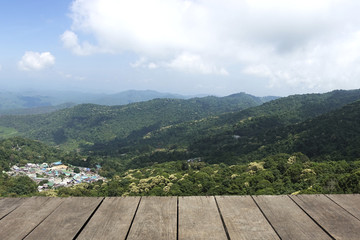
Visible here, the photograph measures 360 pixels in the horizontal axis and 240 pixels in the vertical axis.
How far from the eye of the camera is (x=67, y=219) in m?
2.53

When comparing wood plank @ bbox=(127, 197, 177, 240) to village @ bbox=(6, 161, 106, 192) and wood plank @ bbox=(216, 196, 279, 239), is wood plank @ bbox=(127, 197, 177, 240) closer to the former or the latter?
wood plank @ bbox=(216, 196, 279, 239)

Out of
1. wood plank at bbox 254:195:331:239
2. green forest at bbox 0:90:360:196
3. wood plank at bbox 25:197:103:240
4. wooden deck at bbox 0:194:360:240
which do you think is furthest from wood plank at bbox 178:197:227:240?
green forest at bbox 0:90:360:196

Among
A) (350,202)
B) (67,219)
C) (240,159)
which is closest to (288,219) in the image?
(350,202)

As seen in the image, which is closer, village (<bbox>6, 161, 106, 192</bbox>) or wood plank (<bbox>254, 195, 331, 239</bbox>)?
wood plank (<bbox>254, 195, 331, 239</bbox>)

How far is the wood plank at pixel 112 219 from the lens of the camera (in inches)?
87.8

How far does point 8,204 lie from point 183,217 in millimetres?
2309

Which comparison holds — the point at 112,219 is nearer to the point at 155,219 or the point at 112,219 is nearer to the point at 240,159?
the point at 155,219

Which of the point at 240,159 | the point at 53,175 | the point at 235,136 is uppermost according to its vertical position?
the point at 235,136

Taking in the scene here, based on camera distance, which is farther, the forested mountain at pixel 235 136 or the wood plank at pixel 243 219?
the forested mountain at pixel 235 136

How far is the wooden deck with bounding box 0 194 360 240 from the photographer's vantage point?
7.31 ft

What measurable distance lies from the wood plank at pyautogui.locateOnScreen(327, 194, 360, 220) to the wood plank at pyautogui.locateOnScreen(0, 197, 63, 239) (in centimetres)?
357

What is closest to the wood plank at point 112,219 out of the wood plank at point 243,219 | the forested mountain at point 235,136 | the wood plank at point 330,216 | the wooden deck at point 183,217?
the wooden deck at point 183,217

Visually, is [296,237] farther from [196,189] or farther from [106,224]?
[196,189]

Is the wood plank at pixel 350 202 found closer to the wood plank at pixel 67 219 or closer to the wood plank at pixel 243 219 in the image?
the wood plank at pixel 243 219
